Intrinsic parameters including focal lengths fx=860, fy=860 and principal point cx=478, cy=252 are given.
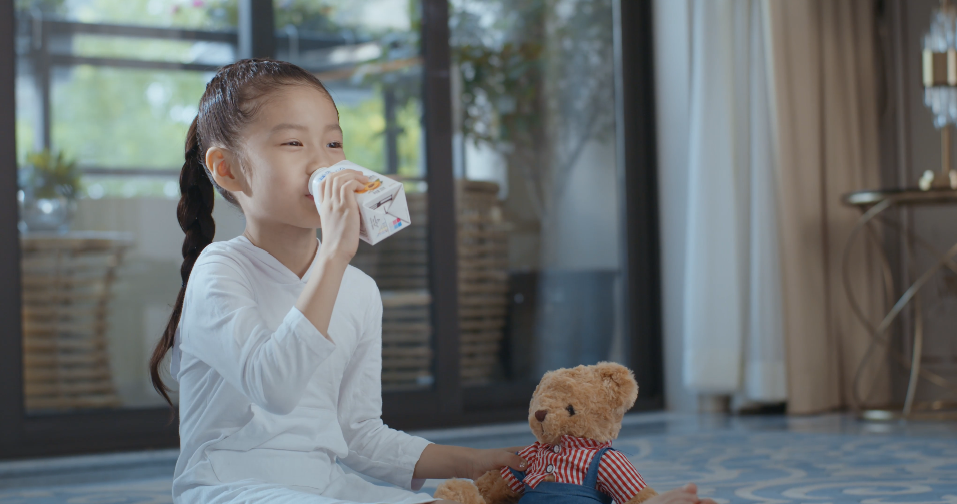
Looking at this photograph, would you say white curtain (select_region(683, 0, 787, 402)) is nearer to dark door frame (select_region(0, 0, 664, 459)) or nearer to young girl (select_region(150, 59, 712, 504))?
dark door frame (select_region(0, 0, 664, 459))

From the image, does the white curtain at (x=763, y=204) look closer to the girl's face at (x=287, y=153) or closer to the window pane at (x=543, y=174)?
the window pane at (x=543, y=174)

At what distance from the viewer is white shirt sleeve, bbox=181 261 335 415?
0.76m

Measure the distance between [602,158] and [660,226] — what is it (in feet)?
0.96

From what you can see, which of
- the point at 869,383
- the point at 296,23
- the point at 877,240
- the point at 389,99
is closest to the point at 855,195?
the point at 877,240

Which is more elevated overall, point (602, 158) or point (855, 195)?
point (602, 158)

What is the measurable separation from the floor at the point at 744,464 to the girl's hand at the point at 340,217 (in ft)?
2.67

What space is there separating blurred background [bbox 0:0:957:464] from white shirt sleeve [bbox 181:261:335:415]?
148cm

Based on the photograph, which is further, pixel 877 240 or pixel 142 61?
pixel 142 61

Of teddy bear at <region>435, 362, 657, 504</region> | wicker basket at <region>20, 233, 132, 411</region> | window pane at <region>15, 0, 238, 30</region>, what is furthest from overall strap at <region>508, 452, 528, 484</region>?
window pane at <region>15, 0, 238, 30</region>

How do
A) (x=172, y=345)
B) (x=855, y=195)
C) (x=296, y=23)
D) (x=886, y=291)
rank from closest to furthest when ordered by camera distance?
(x=172, y=345), (x=855, y=195), (x=886, y=291), (x=296, y=23)

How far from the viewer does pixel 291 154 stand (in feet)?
2.88

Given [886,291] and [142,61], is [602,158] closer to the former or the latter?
[886,291]

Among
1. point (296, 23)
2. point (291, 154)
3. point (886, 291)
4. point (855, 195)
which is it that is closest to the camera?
point (291, 154)

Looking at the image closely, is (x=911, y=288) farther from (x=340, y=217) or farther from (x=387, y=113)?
(x=340, y=217)
